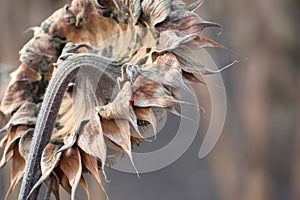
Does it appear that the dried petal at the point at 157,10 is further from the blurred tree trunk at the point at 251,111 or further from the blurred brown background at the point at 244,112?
the blurred tree trunk at the point at 251,111

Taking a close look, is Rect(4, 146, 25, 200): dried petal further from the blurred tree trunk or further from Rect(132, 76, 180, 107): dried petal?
the blurred tree trunk

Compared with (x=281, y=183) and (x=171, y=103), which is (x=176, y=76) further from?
(x=281, y=183)

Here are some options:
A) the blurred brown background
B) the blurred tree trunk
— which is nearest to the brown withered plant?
the blurred brown background

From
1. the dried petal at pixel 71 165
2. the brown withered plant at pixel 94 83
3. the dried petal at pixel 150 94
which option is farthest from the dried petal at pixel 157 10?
the dried petal at pixel 71 165

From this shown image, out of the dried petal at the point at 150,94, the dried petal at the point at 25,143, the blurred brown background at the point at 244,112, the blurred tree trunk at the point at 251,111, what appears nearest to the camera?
the dried petal at the point at 150,94

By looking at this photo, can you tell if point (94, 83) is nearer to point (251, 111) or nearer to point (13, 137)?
point (13, 137)

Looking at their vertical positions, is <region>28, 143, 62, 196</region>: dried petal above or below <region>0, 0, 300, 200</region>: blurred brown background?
above

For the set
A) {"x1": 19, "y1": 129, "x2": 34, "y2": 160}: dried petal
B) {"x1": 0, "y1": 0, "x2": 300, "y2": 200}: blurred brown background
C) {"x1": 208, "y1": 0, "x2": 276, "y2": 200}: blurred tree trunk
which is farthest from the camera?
{"x1": 208, "y1": 0, "x2": 276, "y2": 200}: blurred tree trunk
